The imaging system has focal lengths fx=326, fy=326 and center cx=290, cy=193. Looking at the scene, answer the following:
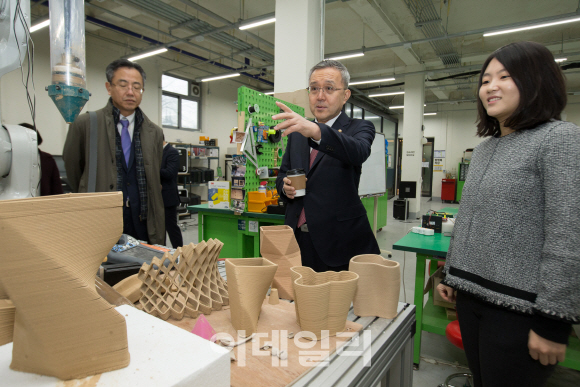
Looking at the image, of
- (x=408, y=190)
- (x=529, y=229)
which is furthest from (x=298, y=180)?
(x=408, y=190)

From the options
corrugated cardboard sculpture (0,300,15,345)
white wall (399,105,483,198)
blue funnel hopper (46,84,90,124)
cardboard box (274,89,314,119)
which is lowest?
corrugated cardboard sculpture (0,300,15,345)

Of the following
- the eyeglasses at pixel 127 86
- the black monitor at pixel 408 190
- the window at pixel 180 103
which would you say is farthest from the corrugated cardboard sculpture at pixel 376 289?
the window at pixel 180 103

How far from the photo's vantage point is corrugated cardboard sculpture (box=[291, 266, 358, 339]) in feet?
2.32

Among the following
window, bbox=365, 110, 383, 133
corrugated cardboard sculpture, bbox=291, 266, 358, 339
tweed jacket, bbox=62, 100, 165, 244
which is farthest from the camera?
window, bbox=365, 110, 383, 133

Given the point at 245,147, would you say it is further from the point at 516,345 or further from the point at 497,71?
the point at 516,345

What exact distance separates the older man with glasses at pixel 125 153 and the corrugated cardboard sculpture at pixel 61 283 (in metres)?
1.22

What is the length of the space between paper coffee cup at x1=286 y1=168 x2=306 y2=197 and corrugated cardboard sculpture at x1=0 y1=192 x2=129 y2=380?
826 millimetres

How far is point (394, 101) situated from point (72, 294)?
12569 millimetres

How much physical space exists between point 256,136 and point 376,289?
182 centimetres

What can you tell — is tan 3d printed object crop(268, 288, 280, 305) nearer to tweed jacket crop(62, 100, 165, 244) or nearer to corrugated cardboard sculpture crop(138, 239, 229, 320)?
corrugated cardboard sculpture crop(138, 239, 229, 320)

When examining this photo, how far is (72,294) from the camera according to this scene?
0.46 meters

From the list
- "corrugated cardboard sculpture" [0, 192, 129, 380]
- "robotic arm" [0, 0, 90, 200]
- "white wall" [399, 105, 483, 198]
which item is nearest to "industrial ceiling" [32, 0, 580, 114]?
"white wall" [399, 105, 483, 198]

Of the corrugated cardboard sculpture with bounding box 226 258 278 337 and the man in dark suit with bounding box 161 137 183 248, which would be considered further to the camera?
the man in dark suit with bounding box 161 137 183 248

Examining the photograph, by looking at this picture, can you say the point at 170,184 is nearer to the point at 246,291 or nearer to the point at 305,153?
the point at 305,153
